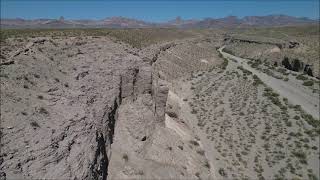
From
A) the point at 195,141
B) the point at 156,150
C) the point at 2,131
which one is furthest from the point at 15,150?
the point at 195,141

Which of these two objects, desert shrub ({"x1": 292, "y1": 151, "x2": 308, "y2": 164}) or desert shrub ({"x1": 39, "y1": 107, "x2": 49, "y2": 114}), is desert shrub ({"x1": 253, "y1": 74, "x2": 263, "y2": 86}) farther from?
desert shrub ({"x1": 39, "y1": 107, "x2": 49, "y2": 114})

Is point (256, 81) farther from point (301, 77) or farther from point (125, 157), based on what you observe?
point (125, 157)

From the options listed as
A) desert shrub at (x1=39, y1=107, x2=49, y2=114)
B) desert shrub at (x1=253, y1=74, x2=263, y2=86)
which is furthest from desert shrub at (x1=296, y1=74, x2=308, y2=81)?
desert shrub at (x1=39, y1=107, x2=49, y2=114)

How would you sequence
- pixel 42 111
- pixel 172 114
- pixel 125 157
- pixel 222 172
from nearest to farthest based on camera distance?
pixel 42 111 < pixel 125 157 < pixel 222 172 < pixel 172 114

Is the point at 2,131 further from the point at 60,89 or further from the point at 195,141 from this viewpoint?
the point at 195,141

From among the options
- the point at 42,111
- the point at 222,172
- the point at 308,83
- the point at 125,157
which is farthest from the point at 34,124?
the point at 308,83

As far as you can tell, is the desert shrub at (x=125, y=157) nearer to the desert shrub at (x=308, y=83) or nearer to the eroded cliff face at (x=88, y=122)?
the eroded cliff face at (x=88, y=122)

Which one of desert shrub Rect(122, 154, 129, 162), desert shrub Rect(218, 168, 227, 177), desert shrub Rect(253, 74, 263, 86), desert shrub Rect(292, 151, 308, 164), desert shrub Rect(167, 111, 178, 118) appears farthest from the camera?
desert shrub Rect(253, 74, 263, 86)

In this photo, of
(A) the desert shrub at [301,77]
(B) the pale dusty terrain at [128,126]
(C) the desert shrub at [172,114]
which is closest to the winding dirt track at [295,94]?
(B) the pale dusty terrain at [128,126]

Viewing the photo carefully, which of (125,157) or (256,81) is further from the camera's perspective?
(256,81)

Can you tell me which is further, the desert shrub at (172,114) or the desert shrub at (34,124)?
the desert shrub at (172,114)
